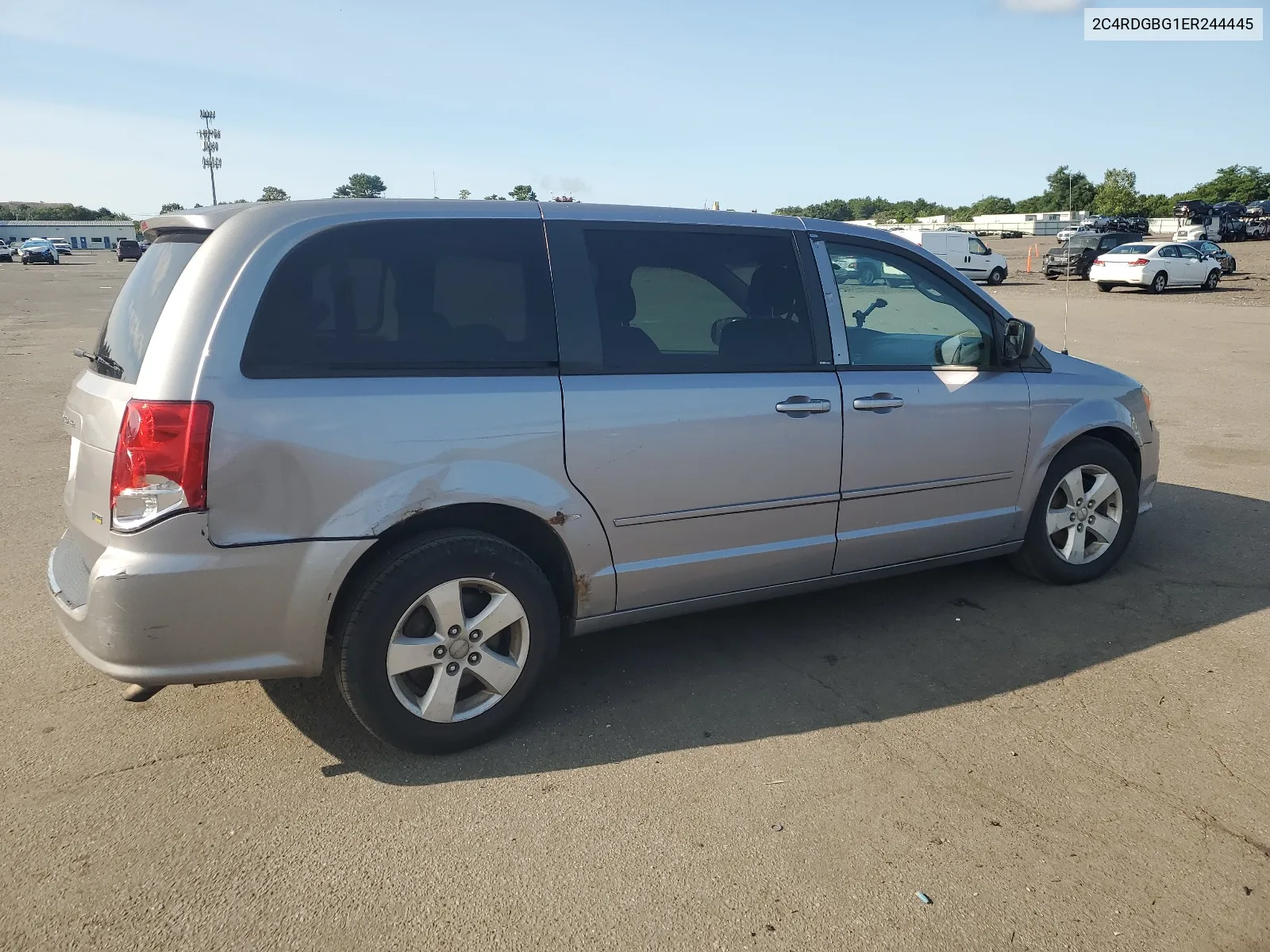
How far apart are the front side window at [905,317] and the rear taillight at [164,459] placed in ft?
8.55

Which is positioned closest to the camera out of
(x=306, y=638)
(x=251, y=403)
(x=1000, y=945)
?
(x=1000, y=945)

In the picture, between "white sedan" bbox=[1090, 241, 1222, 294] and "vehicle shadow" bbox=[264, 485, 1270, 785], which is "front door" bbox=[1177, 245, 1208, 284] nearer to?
"white sedan" bbox=[1090, 241, 1222, 294]

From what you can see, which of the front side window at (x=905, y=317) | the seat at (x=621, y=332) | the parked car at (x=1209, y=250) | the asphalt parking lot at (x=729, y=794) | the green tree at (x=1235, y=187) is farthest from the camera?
the green tree at (x=1235, y=187)

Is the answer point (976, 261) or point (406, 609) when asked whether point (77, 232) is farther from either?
point (406, 609)

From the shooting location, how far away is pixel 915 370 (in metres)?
4.38

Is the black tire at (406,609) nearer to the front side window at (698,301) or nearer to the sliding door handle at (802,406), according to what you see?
the front side window at (698,301)

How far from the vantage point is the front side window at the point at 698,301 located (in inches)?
146

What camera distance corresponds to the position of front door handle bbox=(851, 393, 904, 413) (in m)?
4.14

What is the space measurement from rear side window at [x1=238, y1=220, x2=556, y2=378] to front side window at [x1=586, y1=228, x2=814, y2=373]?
0.89ft

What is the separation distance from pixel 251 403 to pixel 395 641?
2.96 feet

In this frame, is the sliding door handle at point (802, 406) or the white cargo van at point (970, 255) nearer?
the sliding door handle at point (802, 406)

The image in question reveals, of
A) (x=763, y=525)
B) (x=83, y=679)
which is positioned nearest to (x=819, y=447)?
(x=763, y=525)

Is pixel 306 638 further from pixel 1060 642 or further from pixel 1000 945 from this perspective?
pixel 1060 642

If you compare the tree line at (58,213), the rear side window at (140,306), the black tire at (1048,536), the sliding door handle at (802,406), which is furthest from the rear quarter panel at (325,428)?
the tree line at (58,213)
